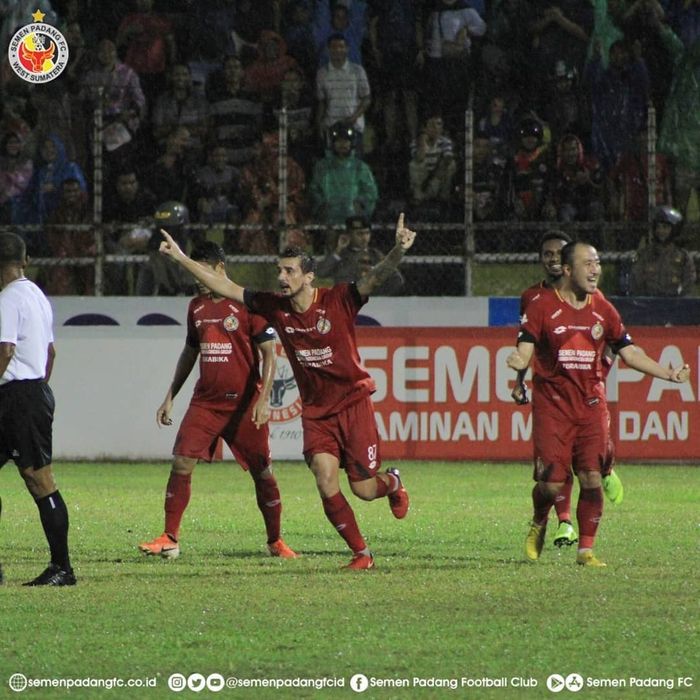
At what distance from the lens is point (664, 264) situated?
18.5 metres

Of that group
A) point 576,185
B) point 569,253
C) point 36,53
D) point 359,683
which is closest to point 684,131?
point 576,185

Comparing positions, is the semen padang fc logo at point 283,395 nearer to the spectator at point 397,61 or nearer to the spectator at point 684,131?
the spectator at point 397,61

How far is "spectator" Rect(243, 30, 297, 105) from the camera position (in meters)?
20.2

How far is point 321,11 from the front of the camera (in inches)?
808

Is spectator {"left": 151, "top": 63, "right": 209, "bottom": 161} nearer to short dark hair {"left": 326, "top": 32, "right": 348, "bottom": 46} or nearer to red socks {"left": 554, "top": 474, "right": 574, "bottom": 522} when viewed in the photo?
short dark hair {"left": 326, "top": 32, "right": 348, "bottom": 46}

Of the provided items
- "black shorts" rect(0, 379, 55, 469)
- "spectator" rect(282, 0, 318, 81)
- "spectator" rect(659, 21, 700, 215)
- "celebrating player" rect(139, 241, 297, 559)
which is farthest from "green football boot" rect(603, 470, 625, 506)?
"spectator" rect(282, 0, 318, 81)

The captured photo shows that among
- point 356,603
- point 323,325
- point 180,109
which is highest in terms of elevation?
point 180,109

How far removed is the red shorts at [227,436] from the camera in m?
11.1

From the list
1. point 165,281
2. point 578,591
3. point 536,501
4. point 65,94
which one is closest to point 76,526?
point 536,501

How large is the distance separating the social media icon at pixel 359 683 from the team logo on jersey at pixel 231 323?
188 inches

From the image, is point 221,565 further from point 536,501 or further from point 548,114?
point 548,114

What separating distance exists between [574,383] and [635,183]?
8.86 meters

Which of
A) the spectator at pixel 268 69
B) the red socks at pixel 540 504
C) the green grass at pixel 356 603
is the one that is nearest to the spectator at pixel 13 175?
the spectator at pixel 268 69

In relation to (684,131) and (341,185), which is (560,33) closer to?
(684,131)
